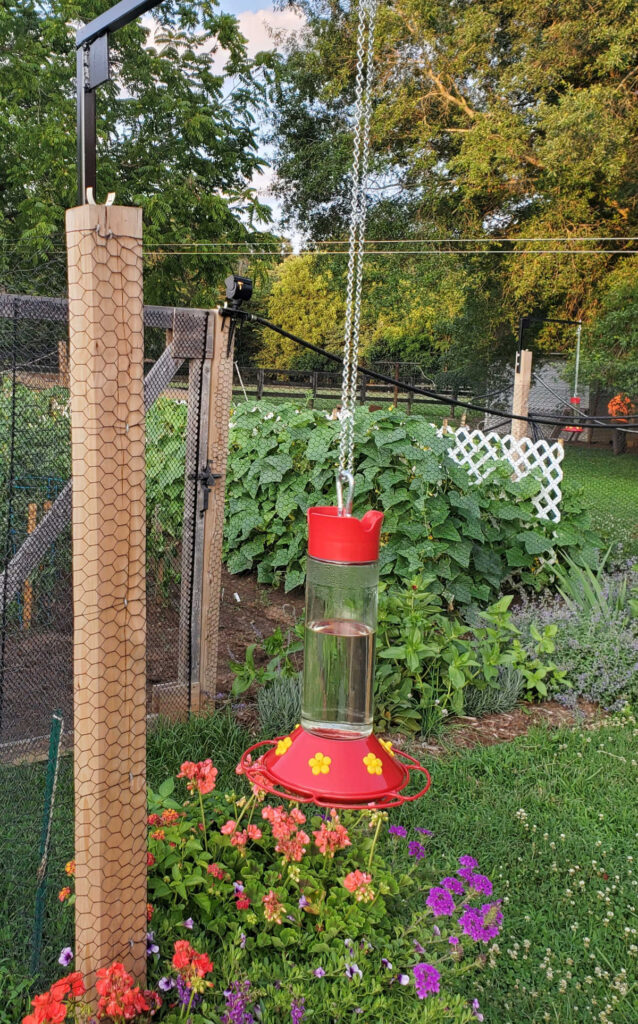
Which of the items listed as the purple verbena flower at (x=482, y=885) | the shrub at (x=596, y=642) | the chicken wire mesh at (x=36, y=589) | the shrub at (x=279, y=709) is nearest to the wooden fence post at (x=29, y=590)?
the chicken wire mesh at (x=36, y=589)

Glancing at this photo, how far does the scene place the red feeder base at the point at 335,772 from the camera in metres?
1.22

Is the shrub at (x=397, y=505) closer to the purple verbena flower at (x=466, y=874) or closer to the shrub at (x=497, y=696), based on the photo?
the shrub at (x=497, y=696)

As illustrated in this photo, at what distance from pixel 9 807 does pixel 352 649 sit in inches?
66.5

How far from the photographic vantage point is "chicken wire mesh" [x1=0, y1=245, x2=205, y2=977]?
2146 mm

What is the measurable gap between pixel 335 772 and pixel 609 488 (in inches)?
483

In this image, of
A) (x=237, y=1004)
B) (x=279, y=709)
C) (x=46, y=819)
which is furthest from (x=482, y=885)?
(x=279, y=709)

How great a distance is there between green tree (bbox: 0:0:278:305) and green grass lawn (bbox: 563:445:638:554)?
8.14m

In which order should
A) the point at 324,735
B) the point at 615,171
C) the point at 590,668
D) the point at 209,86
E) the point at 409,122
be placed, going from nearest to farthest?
the point at 324,735 < the point at 590,668 < the point at 615,171 < the point at 209,86 < the point at 409,122

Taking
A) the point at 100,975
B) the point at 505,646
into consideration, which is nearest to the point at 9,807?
the point at 100,975

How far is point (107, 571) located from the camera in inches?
55.7

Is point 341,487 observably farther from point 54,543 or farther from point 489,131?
point 489,131

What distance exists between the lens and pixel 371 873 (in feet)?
6.80

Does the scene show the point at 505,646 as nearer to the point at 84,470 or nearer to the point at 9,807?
the point at 9,807

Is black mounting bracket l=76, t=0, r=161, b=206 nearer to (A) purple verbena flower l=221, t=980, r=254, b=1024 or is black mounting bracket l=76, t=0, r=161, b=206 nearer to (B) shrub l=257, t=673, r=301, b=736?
(A) purple verbena flower l=221, t=980, r=254, b=1024
